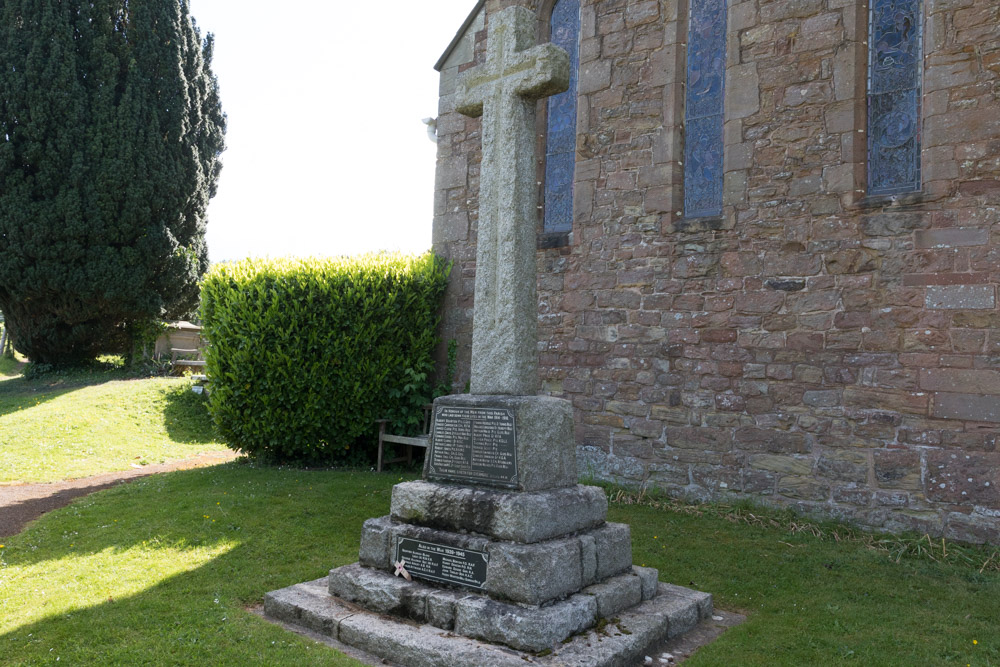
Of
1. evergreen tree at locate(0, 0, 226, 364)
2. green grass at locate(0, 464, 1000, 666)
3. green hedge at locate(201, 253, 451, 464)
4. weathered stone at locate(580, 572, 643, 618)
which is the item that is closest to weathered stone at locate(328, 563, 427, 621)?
green grass at locate(0, 464, 1000, 666)

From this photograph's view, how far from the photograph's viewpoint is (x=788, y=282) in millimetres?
6438

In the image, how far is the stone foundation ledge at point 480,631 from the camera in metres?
3.30

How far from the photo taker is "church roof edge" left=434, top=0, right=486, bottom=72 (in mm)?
9008

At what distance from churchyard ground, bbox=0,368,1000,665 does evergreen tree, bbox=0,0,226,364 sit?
25.2 feet

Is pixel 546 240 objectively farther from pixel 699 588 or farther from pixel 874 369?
pixel 699 588

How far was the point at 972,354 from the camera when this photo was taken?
5.52 metres

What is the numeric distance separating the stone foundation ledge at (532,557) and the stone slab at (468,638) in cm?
25

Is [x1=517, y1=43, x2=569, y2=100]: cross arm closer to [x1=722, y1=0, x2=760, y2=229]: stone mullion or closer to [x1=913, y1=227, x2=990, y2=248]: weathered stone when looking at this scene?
[x1=722, y1=0, x2=760, y2=229]: stone mullion

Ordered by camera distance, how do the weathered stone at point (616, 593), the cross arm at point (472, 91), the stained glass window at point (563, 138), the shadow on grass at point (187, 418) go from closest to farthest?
the weathered stone at point (616, 593), the cross arm at point (472, 91), the stained glass window at point (563, 138), the shadow on grass at point (187, 418)

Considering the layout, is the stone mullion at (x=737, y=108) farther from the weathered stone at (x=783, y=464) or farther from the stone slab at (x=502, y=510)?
the stone slab at (x=502, y=510)

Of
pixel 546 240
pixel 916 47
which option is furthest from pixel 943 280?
pixel 546 240

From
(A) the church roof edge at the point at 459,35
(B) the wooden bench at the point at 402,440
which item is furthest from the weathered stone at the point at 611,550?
(A) the church roof edge at the point at 459,35

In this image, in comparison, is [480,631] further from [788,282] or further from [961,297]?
[961,297]

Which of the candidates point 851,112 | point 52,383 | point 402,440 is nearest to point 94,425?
point 52,383
